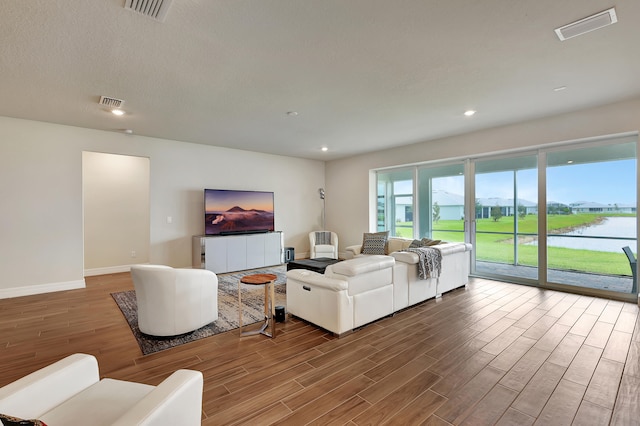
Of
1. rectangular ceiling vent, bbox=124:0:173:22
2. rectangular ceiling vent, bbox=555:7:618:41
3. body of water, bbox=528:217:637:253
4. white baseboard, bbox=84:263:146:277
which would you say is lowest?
white baseboard, bbox=84:263:146:277

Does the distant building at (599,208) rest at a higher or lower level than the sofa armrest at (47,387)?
higher

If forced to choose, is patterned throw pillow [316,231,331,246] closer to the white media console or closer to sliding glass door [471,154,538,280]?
the white media console

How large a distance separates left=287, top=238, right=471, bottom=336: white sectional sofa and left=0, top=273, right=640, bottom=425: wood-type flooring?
0.48 ft

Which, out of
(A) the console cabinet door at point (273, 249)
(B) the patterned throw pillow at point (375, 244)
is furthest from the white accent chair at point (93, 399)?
(A) the console cabinet door at point (273, 249)

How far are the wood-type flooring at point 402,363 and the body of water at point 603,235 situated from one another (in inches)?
36.1

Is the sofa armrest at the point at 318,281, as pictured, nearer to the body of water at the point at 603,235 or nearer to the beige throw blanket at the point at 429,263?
the beige throw blanket at the point at 429,263

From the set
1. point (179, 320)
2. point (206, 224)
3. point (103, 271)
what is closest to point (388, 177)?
point (206, 224)

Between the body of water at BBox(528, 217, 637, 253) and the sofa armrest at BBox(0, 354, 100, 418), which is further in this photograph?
the body of water at BBox(528, 217, 637, 253)

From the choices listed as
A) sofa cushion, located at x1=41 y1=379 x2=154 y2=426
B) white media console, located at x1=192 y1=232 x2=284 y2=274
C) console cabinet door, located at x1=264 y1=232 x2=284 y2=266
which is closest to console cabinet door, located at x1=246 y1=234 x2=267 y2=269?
white media console, located at x1=192 y1=232 x2=284 y2=274

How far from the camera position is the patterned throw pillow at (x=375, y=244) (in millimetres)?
5781

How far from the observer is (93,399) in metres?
1.38

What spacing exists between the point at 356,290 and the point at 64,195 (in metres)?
5.14

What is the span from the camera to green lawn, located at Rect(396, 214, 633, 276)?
4.41 m

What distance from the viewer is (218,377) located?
2307mm
